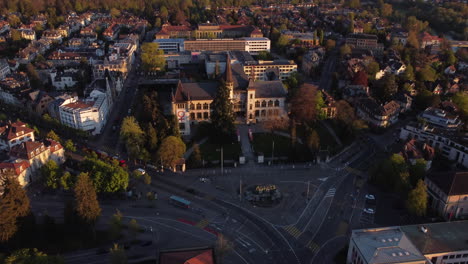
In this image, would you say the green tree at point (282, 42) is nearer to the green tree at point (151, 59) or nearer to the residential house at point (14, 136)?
the green tree at point (151, 59)

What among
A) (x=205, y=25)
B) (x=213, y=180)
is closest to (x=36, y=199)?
(x=213, y=180)

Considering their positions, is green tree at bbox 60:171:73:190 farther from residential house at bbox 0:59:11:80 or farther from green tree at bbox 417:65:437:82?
green tree at bbox 417:65:437:82

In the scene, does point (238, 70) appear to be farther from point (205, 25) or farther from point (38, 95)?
point (205, 25)

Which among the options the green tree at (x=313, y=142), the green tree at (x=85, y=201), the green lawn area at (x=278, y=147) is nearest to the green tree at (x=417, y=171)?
the green tree at (x=313, y=142)

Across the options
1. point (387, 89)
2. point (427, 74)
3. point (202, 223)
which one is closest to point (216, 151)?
point (202, 223)

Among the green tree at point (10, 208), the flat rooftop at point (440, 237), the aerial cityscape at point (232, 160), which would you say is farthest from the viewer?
the aerial cityscape at point (232, 160)

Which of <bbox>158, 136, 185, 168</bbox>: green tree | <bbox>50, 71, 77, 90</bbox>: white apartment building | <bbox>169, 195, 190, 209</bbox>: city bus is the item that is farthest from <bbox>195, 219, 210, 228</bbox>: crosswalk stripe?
<bbox>50, 71, 77, 90</bbox>: white apartment building
